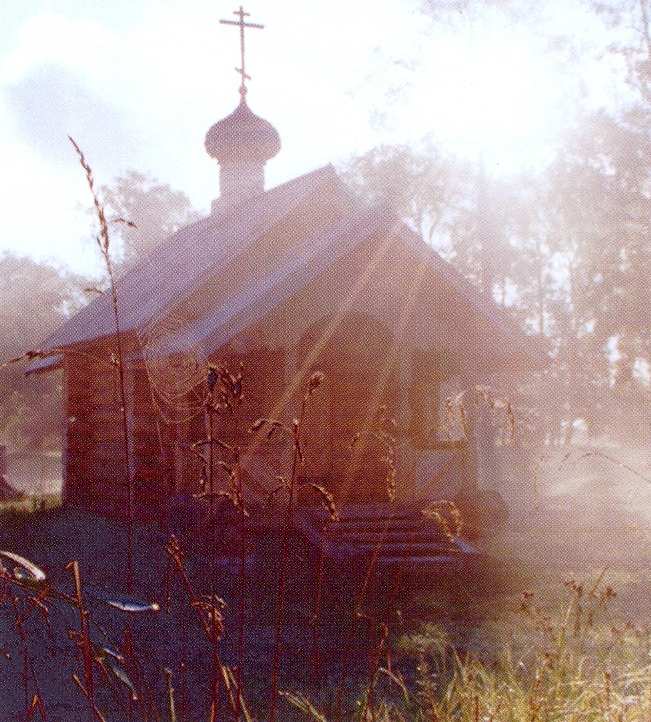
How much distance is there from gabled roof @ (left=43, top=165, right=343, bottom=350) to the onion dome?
198 cm

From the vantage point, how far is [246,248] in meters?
14.7

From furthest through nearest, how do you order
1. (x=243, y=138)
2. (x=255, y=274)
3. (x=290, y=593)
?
(x=243, y=138) < (x=255, y=274) < (x=290, y=593)

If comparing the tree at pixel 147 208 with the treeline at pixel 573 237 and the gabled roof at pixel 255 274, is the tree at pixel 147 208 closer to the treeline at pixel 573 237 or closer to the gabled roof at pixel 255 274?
the treeline at pixel 573 237

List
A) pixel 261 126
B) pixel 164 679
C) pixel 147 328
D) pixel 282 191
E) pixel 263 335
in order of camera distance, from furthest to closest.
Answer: pixel 261 126
pixel 282 191
pixel 147 328
pixel 263 335
pixel 164 679

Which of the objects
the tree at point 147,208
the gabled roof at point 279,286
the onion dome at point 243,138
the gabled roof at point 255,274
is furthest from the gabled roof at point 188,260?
the tree at point 147,208

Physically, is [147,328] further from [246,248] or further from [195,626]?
[195,626]

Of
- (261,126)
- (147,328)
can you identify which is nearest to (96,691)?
(147,328)

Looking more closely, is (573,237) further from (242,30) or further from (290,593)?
(290,593)

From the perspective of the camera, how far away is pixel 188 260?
16.6m

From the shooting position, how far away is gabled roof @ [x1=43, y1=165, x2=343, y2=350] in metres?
14.5

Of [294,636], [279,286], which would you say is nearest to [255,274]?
[279,286]

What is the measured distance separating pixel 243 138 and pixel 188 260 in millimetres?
5866

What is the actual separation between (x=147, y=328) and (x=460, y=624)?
7.05m

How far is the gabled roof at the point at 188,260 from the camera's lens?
14.5 metres
